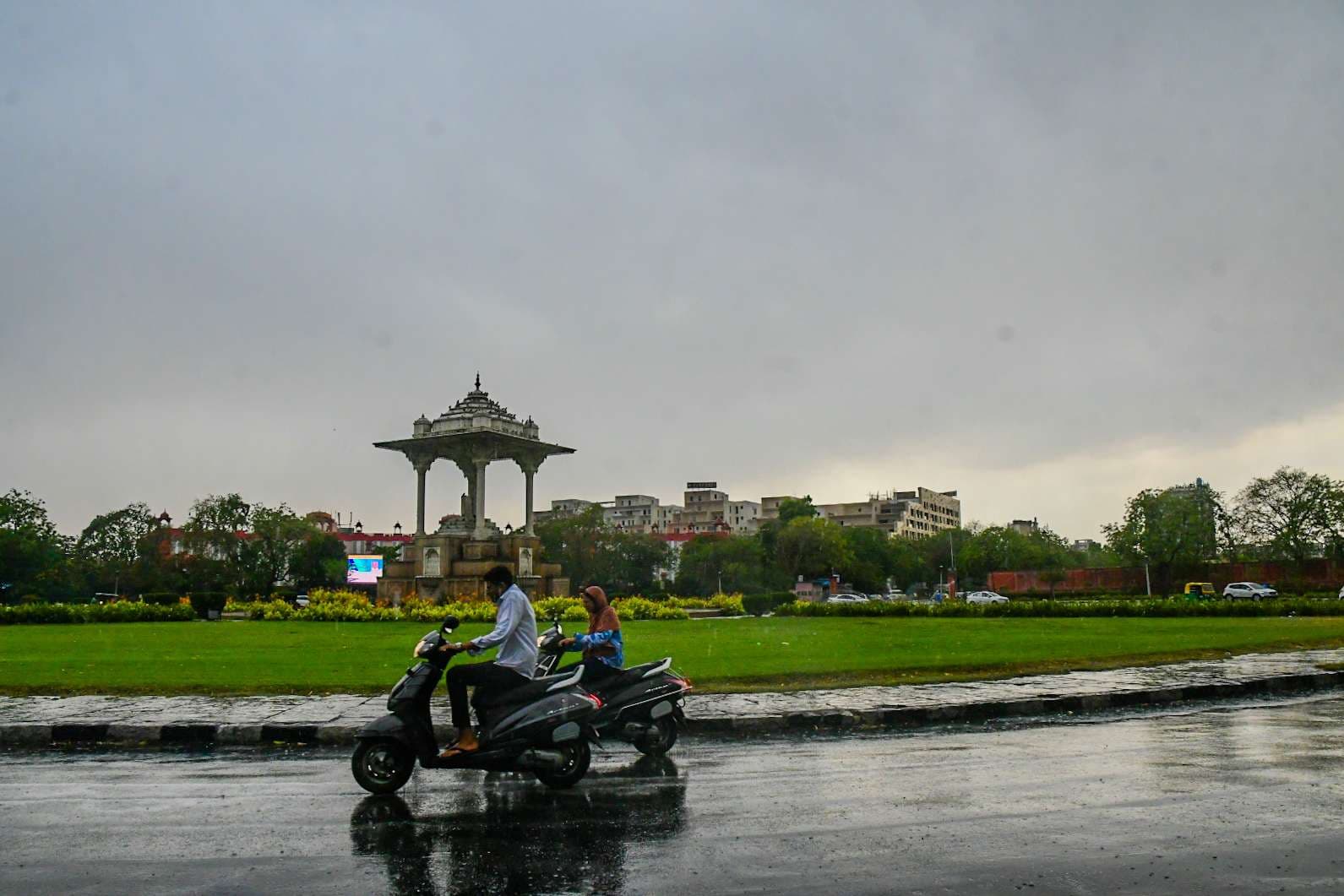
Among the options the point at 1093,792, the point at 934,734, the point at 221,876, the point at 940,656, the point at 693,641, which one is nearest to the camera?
the point at 221,876

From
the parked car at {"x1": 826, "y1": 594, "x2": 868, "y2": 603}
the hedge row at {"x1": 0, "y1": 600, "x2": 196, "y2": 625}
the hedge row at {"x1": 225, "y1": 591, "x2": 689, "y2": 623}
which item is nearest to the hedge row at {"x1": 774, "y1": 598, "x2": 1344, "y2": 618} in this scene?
the parked car at {"x1": 826, "y1": 594, "x2": 868, "y2": 603}

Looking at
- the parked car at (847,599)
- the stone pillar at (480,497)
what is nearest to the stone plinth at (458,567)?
the stone pillar at (480,497)

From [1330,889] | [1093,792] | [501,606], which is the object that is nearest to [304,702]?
[501,606]

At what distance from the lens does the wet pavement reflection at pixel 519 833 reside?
18.1ft

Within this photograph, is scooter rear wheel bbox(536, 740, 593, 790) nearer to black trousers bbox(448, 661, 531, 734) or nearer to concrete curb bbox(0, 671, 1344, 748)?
black trousers bbox(448, 661, 531, 734)

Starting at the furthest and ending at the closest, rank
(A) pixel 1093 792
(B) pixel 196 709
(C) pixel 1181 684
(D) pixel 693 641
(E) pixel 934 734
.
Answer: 1. (D) pixel 693 641
2. (C) pixel 1181 684
3. (B) pixel 196 709
4. (E) pixel 934 734
5. (A) pixel 1093 792

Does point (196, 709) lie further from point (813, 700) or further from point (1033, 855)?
point (1033, 855)

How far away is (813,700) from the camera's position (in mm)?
12695

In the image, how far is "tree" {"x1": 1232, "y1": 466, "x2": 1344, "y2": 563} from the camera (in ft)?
219

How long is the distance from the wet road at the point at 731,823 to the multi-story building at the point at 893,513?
152 meters

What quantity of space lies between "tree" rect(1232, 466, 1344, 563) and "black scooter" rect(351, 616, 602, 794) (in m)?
70.1

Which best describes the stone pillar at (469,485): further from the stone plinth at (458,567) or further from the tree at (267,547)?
the tree at (267,547)

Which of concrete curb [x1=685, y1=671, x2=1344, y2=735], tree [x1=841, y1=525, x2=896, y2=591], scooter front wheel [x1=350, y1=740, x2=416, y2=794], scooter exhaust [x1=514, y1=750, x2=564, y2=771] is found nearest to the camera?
scooter front wheel [x1=350, y1=740, x2=416, y2=794]

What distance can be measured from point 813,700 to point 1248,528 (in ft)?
228
